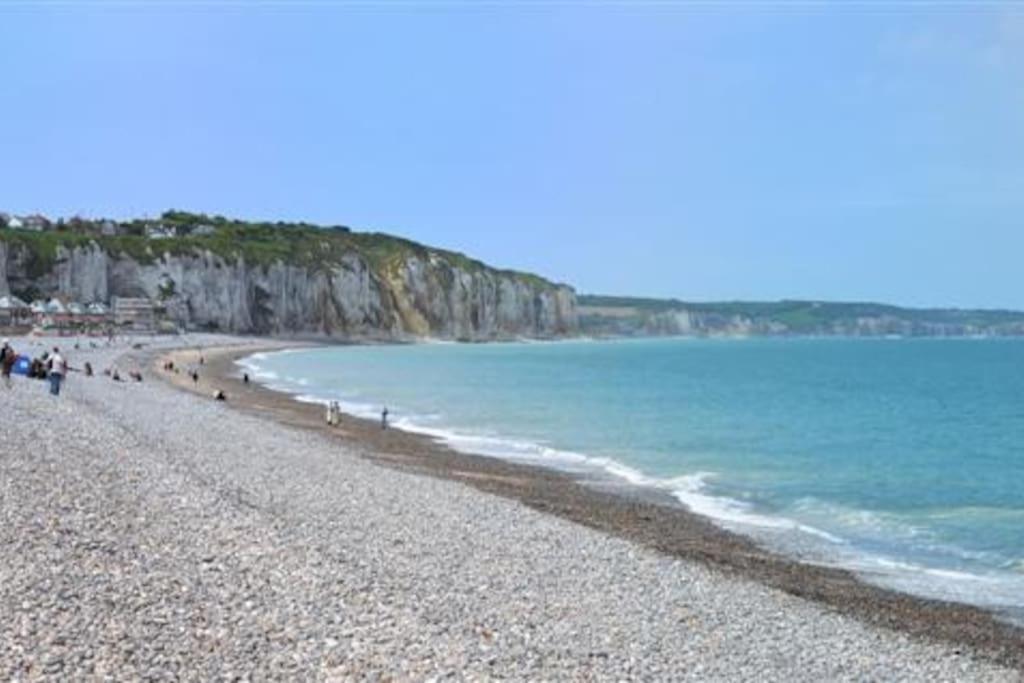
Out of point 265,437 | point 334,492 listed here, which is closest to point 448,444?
point 265,437

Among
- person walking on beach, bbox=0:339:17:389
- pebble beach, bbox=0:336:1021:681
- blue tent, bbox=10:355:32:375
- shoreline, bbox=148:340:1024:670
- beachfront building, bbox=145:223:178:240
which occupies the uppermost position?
beachfront building, bbox=145:223:178:240

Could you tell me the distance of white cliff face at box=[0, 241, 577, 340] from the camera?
127 meters

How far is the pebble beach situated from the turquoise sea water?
4.57 metres

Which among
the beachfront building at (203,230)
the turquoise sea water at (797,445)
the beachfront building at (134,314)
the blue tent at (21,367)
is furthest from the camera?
the beachfront building at (203,230)

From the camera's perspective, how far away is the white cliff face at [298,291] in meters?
127

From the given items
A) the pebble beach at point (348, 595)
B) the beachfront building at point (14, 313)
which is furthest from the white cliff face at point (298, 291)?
the pebble beach at point (348, 595)

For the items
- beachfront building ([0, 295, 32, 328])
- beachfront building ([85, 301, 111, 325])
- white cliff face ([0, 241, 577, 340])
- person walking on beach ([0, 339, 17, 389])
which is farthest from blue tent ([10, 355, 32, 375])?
white cliff face ([0, 241, 577, 340])

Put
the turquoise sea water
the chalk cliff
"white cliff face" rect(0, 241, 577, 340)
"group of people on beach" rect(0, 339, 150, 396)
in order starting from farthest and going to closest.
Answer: "white cliff face" rect(0, 241, 577, 340) → the chalk cliff → "group of people on beach" rect(0, 339, 150, 396) → the turquoise sea water

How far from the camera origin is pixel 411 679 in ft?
27.1

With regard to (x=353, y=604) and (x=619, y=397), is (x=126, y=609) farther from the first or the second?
(x=619, y=397)

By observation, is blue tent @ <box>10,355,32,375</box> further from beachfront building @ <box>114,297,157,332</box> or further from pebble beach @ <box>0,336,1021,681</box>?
beachfront building @ <box>114,297,157,332</box>

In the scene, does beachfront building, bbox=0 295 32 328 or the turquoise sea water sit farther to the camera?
beachfront building, bbox=0 295 32 328

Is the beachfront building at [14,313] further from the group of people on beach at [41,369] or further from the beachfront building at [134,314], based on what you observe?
the group of people on beach at [41,369]

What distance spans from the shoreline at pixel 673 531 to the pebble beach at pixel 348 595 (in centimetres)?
59
